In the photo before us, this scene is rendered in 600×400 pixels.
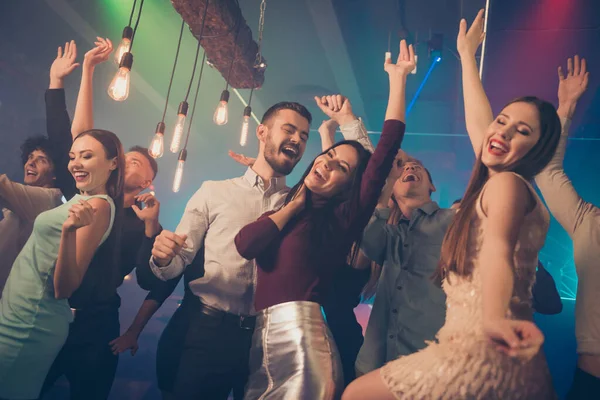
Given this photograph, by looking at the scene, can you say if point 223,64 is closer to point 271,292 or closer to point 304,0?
point 304,0

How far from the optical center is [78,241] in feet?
7.41

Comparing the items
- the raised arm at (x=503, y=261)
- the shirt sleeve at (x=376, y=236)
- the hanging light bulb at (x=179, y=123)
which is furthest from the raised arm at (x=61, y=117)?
the raised arm at (x=503, y=261)

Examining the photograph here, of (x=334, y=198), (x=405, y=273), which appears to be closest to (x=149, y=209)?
(x=334, y=198)

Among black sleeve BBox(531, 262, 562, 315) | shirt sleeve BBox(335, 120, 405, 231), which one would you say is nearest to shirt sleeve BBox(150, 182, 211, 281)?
shirt sleeve BBox(335, 120, 405, 231)

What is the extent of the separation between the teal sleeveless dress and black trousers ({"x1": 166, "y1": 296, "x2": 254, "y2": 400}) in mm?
589

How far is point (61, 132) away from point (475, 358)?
2465 mm

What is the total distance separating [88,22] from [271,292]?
3.70 m

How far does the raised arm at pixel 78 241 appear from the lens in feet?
7.17

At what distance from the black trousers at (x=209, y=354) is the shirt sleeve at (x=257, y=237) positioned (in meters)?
0.46

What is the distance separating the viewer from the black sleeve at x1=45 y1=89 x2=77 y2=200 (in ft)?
8.11

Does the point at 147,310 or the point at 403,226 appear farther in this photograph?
the point at 147,310

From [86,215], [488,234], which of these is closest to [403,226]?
[488,234]

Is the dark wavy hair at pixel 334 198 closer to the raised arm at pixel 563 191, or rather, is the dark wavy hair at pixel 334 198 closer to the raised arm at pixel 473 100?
the raised arm at pixel 473 100

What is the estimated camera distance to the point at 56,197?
263cm
